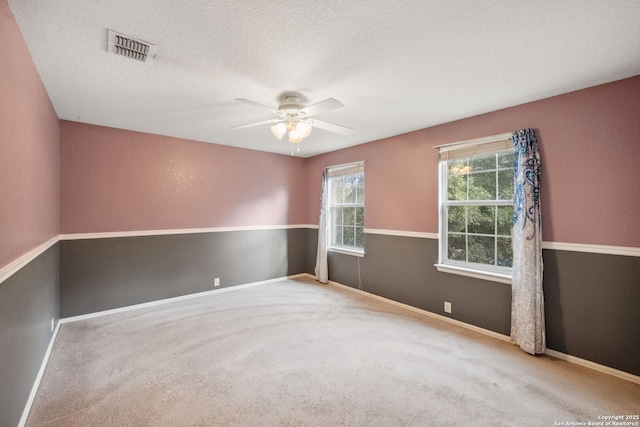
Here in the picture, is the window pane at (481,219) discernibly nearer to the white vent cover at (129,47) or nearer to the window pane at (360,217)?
the window pane at (360,217)

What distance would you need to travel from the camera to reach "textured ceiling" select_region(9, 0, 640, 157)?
1.54m

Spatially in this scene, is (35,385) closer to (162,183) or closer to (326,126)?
(162,183)

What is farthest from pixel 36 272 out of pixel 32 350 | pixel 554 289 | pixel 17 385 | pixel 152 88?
pixel 554 289

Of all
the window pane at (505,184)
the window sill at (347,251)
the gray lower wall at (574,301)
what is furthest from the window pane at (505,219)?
the window sill at (347,251)

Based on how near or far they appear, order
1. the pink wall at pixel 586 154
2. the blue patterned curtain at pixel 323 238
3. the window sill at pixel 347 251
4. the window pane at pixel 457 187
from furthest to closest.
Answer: the blue patterned curtain at pixel 323 238 < the window sill at pixel 347 251 < the window pane at pixel 457 187 < the pink wall at pixel 586 154

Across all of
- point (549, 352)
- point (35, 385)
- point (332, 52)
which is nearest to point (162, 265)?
point (35, 385)

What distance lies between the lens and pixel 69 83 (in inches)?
94.8

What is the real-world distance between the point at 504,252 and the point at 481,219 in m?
0.41

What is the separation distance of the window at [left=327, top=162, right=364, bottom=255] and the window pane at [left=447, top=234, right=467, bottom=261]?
Answer: 1.38 m

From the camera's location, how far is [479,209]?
3244 mm

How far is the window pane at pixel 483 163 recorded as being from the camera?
123 inches

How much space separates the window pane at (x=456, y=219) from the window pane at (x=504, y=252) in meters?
0.42

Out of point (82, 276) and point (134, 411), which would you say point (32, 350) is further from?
point (82, 276)

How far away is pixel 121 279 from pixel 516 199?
4.65 meters
